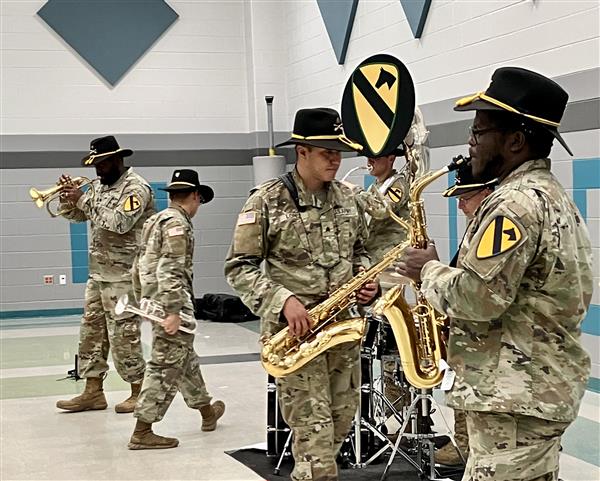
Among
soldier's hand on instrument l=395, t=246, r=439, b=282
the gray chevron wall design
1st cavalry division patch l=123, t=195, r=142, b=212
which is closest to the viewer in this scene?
soldier's hand on instrument l=395, t=246, r=439, b=282

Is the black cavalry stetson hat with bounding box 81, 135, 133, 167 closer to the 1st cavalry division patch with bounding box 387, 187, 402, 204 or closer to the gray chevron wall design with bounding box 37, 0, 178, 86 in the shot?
the 1st cavalry division patch with bounding box 387, 187, 402, 204

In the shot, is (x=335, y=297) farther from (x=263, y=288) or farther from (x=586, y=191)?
(x=586, y=191)

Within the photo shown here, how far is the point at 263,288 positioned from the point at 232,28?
1024 cm

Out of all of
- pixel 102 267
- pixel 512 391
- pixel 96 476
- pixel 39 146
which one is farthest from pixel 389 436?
pixel 39 146

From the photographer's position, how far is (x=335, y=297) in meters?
4.13

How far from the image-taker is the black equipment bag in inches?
474

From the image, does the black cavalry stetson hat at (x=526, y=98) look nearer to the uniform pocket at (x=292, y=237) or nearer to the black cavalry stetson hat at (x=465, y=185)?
the uniform pocket at (x=292, y=237)

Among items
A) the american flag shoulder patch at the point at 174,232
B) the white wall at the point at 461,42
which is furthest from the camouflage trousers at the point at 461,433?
the white wall at the point at 461,42

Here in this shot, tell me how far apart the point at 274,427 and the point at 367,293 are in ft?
5.40

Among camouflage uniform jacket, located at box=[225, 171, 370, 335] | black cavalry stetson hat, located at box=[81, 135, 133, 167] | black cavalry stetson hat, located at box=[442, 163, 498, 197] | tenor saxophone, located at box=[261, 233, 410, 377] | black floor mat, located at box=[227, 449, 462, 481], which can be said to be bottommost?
black floor mat, located at box=[227, 449, 462, 481]

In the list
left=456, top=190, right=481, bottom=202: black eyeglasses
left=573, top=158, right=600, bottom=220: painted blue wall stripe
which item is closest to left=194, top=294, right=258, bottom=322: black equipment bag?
left=573, top=158, right=600, bottom=220: painted blue wall stripe

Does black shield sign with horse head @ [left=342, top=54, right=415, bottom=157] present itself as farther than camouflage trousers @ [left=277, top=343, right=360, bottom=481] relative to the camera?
No

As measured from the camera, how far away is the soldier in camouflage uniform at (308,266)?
4094mm

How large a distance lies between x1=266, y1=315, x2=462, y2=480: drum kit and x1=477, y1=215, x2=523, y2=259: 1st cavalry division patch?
2362 millimetres
